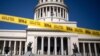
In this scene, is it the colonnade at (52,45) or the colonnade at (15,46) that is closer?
the colonnade at (52,45)

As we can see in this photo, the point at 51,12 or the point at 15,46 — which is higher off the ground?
the point at 51,12

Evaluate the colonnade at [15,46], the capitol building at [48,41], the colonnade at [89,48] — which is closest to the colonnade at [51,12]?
the capitol building at [48,41]

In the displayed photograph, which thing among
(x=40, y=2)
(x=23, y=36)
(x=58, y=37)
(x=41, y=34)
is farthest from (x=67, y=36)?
(x=40, y=2)

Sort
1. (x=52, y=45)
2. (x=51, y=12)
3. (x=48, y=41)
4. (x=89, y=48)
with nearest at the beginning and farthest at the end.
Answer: (x=48, y=41) → (x=52, y=45) → (x=89, y=48) → (x=51, y=12)

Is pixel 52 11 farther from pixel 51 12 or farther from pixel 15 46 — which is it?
pixel 15 46

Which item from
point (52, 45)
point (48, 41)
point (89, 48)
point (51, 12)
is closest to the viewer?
point (48, 41)

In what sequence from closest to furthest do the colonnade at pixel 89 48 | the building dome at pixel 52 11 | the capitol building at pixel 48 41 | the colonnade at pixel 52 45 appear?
the colonnade at pixel 52 45
the capitol building at pixel 48 41
the colonnade at pixel 89 48
the building dome at pixel 52 11

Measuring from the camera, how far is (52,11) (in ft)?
193

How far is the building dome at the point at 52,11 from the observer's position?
2302 inches

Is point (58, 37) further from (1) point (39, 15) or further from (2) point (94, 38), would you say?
(1) point (39, 15)

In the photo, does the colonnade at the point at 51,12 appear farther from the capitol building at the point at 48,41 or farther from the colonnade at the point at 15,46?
the colonnade at the point at 15,46

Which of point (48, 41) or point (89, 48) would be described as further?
point (89, 48)

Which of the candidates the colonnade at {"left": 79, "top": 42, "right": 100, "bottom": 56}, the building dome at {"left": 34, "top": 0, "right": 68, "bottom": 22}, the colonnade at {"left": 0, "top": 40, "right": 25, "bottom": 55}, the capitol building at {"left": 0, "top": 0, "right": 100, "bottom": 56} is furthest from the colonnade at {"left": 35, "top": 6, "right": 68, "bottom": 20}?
the colonnade at {"left": 79, "top": 42, "right": 100, "bottom": 56}

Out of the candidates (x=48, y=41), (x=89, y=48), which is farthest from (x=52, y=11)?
(x=89, y=48)
